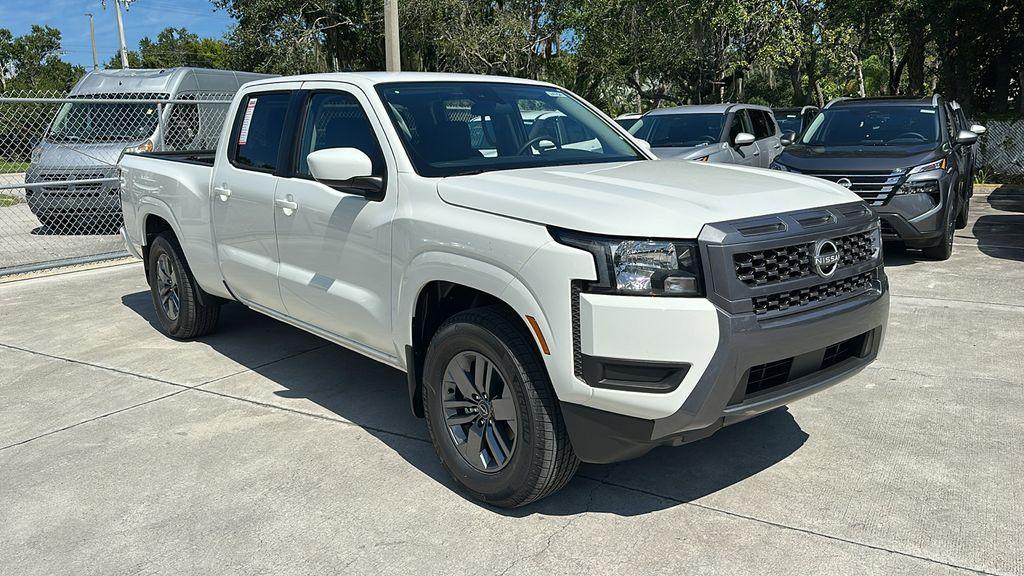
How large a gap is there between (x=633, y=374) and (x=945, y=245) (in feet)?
23.1

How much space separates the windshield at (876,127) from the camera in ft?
31.0

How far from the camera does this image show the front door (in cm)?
402

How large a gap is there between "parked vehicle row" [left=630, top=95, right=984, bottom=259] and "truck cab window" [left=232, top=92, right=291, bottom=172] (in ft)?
19.2

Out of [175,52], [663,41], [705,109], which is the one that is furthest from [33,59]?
[705,109]

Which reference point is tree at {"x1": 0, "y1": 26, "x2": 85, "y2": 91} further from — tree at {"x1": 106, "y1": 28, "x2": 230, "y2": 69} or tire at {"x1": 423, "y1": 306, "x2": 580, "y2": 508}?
tire at {"x1": 423, "y1": 306, "x2": 580, "y2": 508}

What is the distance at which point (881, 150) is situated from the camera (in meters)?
9.04

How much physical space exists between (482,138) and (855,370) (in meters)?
2.08

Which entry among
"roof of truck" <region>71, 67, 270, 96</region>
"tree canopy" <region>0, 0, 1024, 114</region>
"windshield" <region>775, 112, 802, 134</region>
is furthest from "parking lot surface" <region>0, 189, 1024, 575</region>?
"tree canopy" <region>0, 0, 1024, 114</region>

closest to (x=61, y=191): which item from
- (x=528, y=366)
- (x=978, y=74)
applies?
(x=528, y=366)

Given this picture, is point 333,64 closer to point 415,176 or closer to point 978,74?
point 978,74

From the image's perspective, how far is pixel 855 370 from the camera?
361cm

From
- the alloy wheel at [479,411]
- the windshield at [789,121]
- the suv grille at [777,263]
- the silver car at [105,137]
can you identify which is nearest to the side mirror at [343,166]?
the alloy wheel at [479,411]

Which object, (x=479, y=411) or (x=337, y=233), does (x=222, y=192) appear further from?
(x=479, y=411)

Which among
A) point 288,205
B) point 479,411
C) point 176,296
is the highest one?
point 288,205
